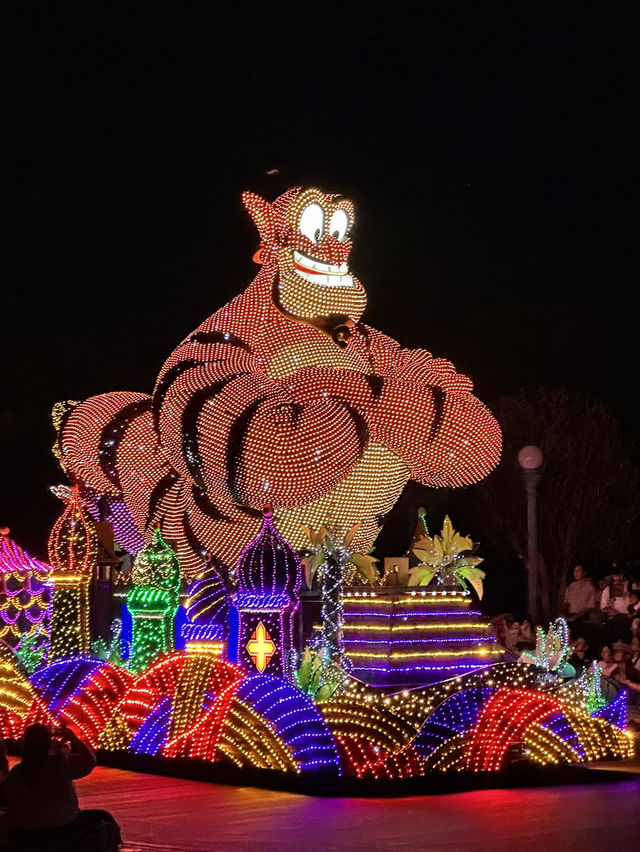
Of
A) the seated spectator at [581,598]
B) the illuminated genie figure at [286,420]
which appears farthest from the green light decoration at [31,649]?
the seated spectator at [581,598]

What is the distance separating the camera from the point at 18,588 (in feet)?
50.1

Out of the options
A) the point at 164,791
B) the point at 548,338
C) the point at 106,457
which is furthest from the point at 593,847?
the point at 548,338

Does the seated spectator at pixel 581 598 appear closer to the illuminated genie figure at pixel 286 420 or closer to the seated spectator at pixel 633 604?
the seated spectator at pixel 633 604

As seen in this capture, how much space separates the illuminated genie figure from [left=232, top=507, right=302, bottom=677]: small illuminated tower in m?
1.47

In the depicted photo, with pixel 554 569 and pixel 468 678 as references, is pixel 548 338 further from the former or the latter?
pixel 468 678

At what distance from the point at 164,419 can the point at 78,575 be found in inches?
79.2

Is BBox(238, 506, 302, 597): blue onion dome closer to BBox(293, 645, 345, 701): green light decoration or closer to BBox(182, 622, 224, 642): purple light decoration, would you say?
BBox(293, 645, 345, 701): green light decoration

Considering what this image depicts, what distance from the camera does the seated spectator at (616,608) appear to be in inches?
634

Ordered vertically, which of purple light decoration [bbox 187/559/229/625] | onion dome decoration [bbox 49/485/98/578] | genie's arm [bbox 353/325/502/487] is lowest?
purple light decoration [bbox 187/559/229/625]

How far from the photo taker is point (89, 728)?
1216 cm

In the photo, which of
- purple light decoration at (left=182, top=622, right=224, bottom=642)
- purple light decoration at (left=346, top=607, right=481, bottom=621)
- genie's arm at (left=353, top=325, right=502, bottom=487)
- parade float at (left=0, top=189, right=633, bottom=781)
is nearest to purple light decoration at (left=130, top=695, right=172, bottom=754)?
parade float at (left=0, top=189, right=633, bottom=781)

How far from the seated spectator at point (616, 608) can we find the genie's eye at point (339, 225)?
5.50 m

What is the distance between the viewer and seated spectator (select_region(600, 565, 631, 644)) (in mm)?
16109

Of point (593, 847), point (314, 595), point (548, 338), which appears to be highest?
point (548, 338)
